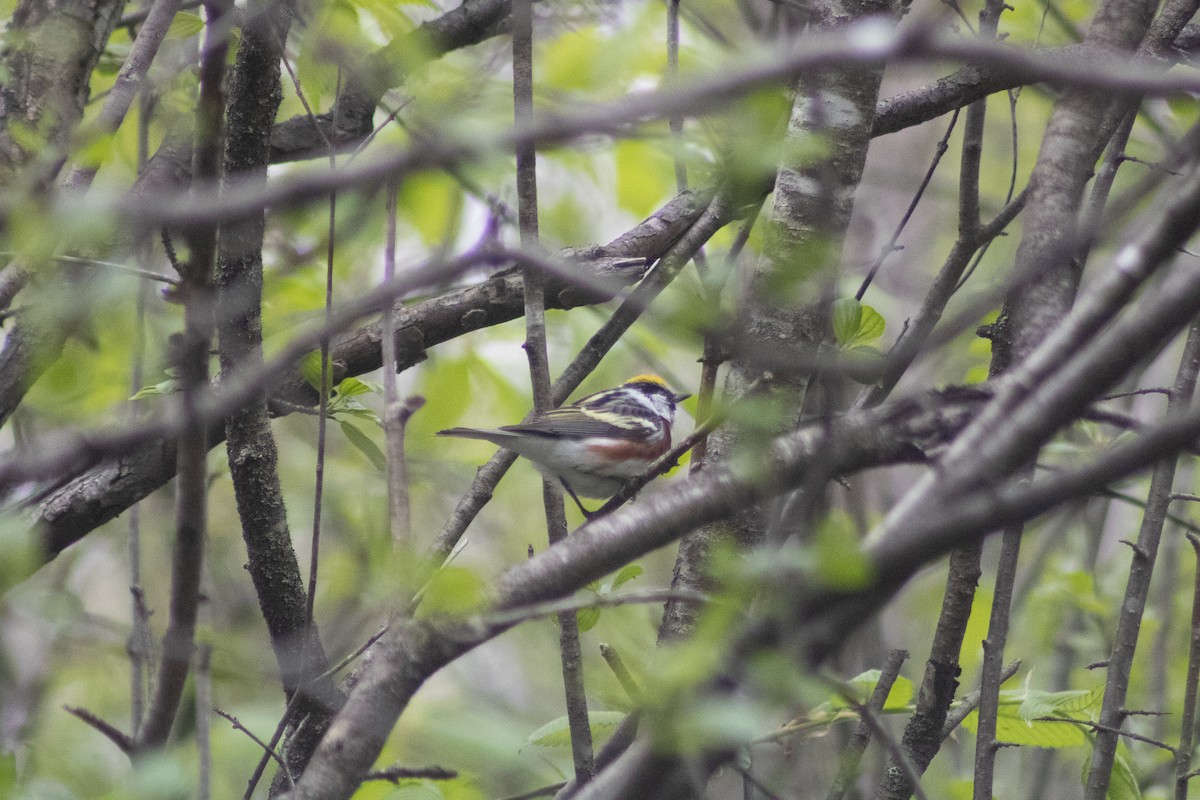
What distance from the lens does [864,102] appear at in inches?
97.4

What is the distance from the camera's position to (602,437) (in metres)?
4.64

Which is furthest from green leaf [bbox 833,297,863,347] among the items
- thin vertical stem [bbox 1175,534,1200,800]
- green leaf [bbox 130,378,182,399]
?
green leaf [bbox 130,378,182,399]

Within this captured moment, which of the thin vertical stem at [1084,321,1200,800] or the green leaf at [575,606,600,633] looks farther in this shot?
the thin vertical stem at [1084,321,1200,800]

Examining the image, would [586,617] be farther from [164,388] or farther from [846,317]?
[164,388]

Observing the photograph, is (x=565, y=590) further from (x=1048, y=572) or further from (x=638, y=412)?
(x=1048, y=572)

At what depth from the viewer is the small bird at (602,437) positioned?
398cm

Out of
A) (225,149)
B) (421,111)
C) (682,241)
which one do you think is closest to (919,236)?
(682,241)

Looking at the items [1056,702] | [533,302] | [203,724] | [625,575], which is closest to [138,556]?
[203,724]

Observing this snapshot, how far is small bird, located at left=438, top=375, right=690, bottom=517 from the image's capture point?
3982 millimetres

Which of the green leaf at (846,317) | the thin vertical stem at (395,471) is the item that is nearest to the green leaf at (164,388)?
the thin vertical stem at (395,471)

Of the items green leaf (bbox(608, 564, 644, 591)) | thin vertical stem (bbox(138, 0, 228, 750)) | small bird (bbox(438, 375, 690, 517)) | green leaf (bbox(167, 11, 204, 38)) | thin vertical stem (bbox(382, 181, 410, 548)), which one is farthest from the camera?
small bird (bbox(438, 375, 690, 517))

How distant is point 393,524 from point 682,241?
5.33ft

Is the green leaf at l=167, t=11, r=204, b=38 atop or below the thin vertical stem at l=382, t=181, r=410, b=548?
atop

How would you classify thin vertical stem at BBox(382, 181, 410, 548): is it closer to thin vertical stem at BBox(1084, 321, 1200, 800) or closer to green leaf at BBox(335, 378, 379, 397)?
green leaf at BBox(335, 378, 379, 397)
